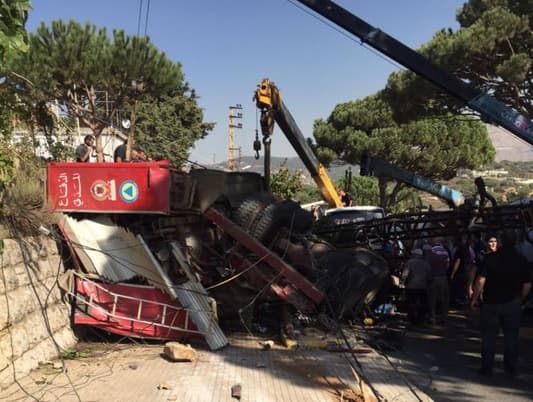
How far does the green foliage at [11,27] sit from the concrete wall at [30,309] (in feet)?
8.04

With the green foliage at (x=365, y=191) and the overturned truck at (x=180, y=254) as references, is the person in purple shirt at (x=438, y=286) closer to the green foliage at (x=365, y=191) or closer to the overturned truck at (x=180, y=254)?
the overturned truck at (x=180, y=254)

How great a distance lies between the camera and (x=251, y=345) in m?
7.34

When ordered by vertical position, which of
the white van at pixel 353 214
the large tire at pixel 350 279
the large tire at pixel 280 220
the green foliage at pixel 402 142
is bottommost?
the large tire at pixel 350 279

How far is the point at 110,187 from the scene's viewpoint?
741cm

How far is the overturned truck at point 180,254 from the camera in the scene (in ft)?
23.5

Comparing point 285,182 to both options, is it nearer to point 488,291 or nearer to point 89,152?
point 89,152

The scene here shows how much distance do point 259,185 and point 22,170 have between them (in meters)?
3.92

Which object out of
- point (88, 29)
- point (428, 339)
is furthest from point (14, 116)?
point (88, 29)

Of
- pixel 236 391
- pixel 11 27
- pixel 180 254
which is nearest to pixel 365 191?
pixel 180 254

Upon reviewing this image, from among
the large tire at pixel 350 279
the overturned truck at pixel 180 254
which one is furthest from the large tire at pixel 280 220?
the large tire at pixel 350 279

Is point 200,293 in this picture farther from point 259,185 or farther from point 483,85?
point 483,85

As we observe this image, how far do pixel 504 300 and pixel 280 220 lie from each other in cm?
345

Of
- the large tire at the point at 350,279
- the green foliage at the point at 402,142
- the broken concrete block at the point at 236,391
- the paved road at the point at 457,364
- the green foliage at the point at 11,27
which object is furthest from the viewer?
the green foliage at the point at 402,142

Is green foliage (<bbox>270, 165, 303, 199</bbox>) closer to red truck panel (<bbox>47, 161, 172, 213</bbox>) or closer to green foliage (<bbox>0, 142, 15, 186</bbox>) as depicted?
red truck panel (<bbox>47, 161, 172, 213</bbox>)
